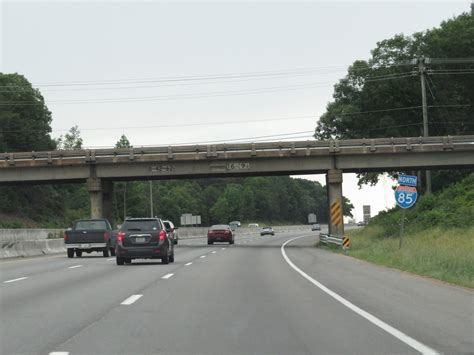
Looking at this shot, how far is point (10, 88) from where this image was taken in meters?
105

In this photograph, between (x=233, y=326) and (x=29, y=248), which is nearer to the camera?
(x=233, y=326)

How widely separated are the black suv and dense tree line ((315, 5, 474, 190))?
54.6 m

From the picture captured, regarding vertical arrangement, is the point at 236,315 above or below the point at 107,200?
below

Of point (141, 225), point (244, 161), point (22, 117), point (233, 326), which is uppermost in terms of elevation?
point (22, 117)

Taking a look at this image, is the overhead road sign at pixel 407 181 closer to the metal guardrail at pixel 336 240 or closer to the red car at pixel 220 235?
the metal guardrail at pixel 336 240

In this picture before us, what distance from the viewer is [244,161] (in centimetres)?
5472

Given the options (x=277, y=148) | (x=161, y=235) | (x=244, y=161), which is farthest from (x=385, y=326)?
(x=244, y=161)

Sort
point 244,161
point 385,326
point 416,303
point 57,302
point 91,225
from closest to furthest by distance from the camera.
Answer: point 385,326, point 416,303, point 57,302, point 91,225, point 244,161

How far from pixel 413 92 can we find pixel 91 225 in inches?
2012

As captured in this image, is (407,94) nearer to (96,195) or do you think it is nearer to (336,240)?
(96,195)

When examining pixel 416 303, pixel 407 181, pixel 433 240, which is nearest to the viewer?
pixel 416 303

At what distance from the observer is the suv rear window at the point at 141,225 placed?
2658 centimetres

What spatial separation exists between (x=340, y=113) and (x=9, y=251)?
50.8 meters

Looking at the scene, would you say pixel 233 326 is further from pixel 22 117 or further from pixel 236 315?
pixel 22 117
